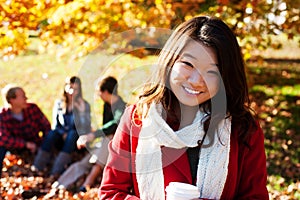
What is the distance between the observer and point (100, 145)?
5.43m

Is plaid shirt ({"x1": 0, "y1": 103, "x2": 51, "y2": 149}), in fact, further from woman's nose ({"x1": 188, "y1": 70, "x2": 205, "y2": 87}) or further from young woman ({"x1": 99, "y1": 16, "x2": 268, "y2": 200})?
woman's nose ({"x1": 188, "y1": 70, "x2": 205, "y2": 87})

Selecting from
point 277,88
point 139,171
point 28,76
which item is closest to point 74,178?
point 139,171

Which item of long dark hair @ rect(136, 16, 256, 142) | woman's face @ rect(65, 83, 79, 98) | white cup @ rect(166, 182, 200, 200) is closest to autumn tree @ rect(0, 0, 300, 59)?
woman's face @ rect(65, 83, 79, 98)

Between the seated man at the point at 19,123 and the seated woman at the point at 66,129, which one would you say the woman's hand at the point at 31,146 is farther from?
the seated woman at the point at 66,129

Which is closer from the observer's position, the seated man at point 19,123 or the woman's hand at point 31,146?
the seated man at point 19,123

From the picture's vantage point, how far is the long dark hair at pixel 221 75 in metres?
2.06

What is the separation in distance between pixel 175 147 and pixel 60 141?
3.97m

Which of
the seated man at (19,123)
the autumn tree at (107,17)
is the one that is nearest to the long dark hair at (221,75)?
the autumn tree at (107,17)

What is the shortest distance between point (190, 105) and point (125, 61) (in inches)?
284

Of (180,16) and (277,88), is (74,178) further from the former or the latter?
(277,88)

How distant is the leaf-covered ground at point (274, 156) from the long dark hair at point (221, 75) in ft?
8.66

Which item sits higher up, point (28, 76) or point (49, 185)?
point (28, 76)

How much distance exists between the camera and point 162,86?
2156mm

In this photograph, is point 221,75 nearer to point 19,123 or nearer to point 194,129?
point 194,129
